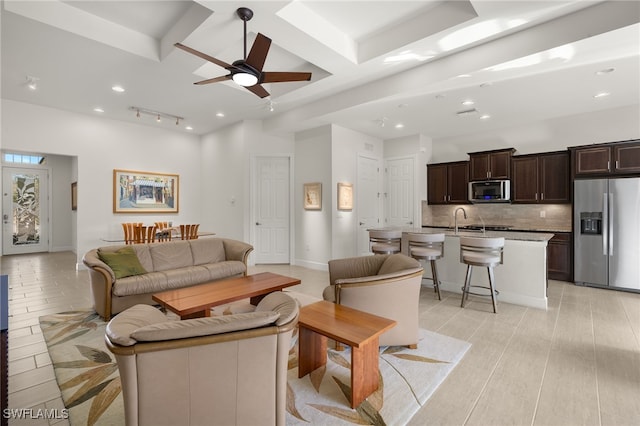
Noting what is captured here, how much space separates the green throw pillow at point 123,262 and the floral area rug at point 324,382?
0.75 metres

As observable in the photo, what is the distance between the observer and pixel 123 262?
145 inches

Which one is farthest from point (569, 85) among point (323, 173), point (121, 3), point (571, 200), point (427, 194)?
point (121, 3)

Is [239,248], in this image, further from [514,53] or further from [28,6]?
[514,53]

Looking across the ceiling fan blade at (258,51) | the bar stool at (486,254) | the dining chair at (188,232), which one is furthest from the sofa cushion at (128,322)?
the dining chair at (188,232)

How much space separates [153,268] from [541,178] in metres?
6.85

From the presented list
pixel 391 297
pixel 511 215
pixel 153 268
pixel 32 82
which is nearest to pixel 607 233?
pixel 511 215

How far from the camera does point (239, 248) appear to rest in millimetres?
4699

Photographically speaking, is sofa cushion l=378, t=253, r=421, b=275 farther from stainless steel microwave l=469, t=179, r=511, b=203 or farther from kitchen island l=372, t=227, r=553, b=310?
stainless steel microwave l=469, t=179, r=511, b=203

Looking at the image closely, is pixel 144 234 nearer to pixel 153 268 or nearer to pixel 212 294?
pixel 153 268

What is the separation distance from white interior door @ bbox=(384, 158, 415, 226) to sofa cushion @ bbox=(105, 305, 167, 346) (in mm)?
6031

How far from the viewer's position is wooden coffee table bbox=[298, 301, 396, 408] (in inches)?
77.0

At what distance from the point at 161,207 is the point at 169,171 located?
2.99 ft

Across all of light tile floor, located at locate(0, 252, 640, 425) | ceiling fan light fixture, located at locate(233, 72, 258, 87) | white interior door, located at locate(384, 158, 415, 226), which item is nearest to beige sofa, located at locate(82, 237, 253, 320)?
light tile floor, located at locate(0, 252, 640, 425)

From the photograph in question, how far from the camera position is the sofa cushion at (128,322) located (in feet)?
4.24
